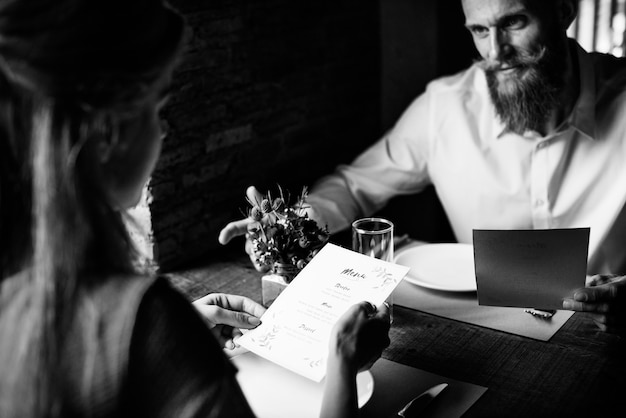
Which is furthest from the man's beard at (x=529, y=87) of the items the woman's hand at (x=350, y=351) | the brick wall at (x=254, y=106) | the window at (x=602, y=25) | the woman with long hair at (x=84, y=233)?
the window at (x=602, y=25)

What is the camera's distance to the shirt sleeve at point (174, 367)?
83 cm

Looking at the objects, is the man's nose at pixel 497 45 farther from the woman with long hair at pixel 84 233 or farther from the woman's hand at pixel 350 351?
the woman with long hair at pixel 84 233

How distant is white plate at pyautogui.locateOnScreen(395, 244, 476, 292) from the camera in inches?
61.5

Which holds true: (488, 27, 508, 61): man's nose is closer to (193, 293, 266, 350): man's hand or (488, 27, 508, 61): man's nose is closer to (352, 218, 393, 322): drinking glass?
(352, 218, 393, 322): drinking glass

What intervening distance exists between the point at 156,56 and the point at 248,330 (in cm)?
66

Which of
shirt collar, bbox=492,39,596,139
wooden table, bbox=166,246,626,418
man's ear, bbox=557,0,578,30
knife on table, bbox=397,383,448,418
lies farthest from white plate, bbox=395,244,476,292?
man's ear, bbox=557,0,578,30

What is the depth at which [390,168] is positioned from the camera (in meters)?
2.27

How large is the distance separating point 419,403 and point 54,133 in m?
0.72

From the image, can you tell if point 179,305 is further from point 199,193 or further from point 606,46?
point 606,46

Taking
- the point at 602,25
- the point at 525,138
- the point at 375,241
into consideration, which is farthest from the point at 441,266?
the point at 602,25

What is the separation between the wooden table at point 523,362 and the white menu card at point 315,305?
157 mm

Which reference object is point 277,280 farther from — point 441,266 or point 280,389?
point 441,266

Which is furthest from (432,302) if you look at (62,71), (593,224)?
(62,71)

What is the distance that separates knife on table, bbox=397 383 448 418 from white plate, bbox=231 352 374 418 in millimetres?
69
